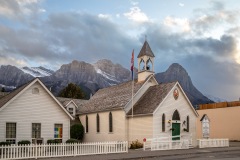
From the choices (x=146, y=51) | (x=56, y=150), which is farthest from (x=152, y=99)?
(x=56, y=150)

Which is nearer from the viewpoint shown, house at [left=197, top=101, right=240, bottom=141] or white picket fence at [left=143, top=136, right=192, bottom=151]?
white picket fence at [left=143, top=136, right=192, bottom=151]

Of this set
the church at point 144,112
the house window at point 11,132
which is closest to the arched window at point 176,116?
the church at point 144,112

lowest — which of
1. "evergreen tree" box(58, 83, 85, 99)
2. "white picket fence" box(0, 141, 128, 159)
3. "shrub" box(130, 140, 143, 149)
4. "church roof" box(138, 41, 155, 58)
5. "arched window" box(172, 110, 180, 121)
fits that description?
"shrub" box(130, 140, 143, 149)

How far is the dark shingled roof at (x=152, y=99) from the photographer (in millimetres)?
39088

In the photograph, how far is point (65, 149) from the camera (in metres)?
28.2

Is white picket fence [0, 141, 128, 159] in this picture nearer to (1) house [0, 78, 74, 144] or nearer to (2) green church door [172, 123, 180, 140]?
(1) house [0, 78, 74, 144]

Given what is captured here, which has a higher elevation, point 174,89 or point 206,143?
point 174,89

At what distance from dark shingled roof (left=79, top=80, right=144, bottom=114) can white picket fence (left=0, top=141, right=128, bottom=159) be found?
1096cm

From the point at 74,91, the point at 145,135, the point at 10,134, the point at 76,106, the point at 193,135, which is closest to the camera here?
the point at 10,134

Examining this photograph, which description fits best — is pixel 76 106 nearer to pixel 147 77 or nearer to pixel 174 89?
pixel 147 77

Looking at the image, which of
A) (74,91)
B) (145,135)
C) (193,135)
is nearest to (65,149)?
(145,135)

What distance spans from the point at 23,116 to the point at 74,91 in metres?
58.1

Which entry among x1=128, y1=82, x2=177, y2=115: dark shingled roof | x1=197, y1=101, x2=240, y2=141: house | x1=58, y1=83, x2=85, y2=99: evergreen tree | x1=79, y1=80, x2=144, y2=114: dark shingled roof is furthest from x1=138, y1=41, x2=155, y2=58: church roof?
x1=58, y1=83, x2=85, y2=99: evergreen tree

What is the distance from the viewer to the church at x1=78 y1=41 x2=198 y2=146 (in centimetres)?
3906
